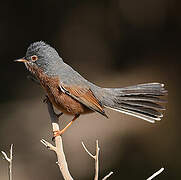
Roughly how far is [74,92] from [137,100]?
628 mm

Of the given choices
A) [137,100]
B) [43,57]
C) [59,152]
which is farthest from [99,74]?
[59,152]

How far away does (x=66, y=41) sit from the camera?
29.9ft

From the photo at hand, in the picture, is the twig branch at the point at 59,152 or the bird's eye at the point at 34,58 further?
the bird's eye at the point at 34,58

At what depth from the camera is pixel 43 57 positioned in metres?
4.14

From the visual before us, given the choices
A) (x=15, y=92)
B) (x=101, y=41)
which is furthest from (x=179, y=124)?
(x=15, y=92)

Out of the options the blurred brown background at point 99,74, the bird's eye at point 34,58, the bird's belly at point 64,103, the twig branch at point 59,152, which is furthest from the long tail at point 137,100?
the blurred brown background at point 99,74

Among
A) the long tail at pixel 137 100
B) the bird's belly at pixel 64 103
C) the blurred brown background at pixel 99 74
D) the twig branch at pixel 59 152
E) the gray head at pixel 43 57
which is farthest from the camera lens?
the blurred brown background at pixel 99 74

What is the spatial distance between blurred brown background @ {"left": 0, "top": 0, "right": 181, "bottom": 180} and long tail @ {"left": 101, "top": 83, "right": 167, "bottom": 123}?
9.15ft

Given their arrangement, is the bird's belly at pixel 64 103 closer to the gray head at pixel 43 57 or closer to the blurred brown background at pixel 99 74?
the gray head at pixel 43 57

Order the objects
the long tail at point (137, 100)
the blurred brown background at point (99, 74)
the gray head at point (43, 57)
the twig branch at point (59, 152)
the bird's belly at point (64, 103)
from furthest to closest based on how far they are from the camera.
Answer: the blurred brown background at point (99, 74) < the long tail at point (137, 100) < the bird's belly at point (64, 103) < the gray head at point (43, 57) < the twig branch at point (59, 152)

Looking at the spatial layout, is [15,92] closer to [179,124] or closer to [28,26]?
[28,26]

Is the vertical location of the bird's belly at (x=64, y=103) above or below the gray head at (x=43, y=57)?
below

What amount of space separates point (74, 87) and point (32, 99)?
4478 mm

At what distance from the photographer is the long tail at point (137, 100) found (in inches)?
173
